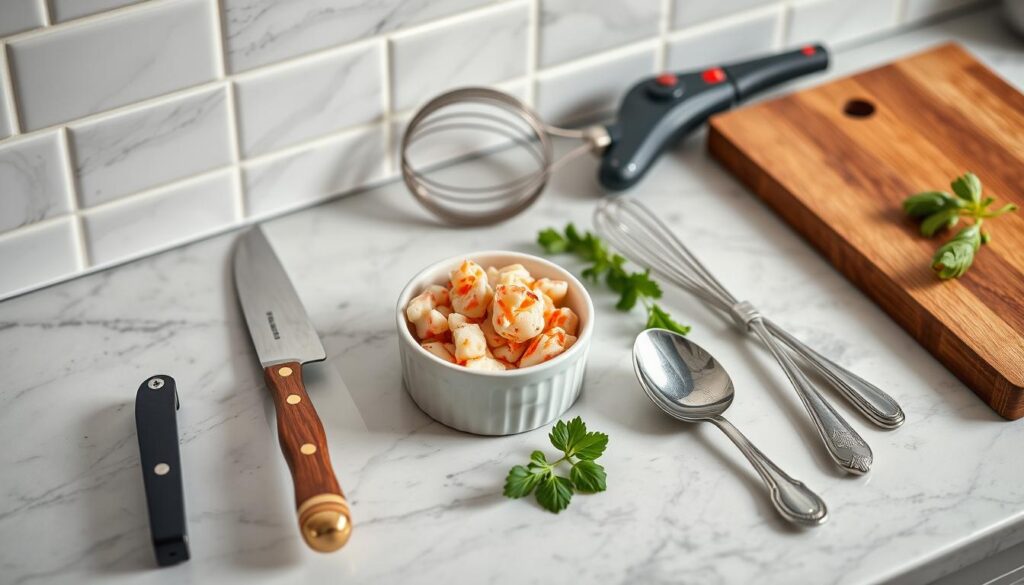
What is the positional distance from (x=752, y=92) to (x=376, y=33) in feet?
1.32

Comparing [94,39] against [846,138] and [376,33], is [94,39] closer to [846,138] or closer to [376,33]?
[376,33]

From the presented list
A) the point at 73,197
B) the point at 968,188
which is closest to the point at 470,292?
the point at 73,197

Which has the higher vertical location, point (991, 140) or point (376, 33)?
point (376, 33)

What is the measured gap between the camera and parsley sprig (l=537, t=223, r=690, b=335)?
3.13ft

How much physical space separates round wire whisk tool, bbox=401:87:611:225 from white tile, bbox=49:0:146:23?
0.28 metres

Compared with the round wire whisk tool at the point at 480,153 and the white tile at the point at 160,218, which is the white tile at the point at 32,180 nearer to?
the white tile at the point at 160,218

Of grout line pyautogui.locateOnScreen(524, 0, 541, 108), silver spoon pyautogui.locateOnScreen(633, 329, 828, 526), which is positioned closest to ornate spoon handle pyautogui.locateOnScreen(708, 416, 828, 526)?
silver spoon pyautogui.locateOnScreen(633, 329, 828, 526)

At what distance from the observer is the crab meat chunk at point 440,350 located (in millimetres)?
842

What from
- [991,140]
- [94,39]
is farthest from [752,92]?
[94,39]

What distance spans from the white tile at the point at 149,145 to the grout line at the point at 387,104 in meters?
0.15

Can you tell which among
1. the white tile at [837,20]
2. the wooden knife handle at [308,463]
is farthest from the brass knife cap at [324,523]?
the white tile at [837,20]

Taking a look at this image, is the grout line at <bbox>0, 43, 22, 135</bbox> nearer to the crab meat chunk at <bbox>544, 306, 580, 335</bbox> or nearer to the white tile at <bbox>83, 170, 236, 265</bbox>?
the white tile at <bbox>83, 170, 236, 265</bbox>

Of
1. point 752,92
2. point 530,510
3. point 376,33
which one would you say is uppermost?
point 376,33

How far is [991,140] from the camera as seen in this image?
1.11m
